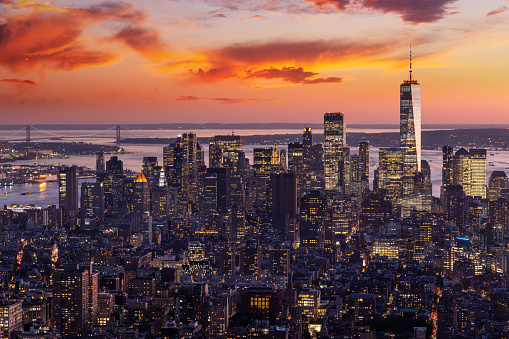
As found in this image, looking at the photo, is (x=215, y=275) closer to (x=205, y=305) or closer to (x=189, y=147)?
(x=205, y=305)

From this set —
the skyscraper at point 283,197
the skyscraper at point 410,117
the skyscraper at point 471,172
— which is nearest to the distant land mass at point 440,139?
the skyscraper at point 410,117

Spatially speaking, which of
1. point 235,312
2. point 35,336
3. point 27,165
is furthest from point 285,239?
point 27,165

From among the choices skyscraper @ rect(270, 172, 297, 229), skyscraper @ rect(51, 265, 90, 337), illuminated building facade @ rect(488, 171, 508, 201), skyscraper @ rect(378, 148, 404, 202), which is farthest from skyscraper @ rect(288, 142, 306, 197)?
skyscraper @ rect(51, 265, 90, 337)

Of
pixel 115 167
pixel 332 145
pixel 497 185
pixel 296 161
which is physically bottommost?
pixel 497 185

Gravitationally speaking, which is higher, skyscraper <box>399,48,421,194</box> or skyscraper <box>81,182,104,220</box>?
skyscraper <box>399,48,421,194</box>

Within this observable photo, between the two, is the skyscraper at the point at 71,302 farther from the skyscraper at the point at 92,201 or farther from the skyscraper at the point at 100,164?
the skyscraper at the point at 100,164

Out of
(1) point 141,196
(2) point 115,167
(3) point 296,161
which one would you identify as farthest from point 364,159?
(1) point 141,196

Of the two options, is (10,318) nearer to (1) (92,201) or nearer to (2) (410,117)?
(1) (92,201)

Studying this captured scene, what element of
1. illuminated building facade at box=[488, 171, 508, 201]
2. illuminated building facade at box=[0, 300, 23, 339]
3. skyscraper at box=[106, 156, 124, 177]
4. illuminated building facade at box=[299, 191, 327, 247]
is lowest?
illuminated building facade at box=[0, 300, 23, 339]

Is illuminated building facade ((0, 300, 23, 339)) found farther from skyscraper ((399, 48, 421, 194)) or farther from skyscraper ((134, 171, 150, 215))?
skyscraper ((399, 48, 421, 194))
